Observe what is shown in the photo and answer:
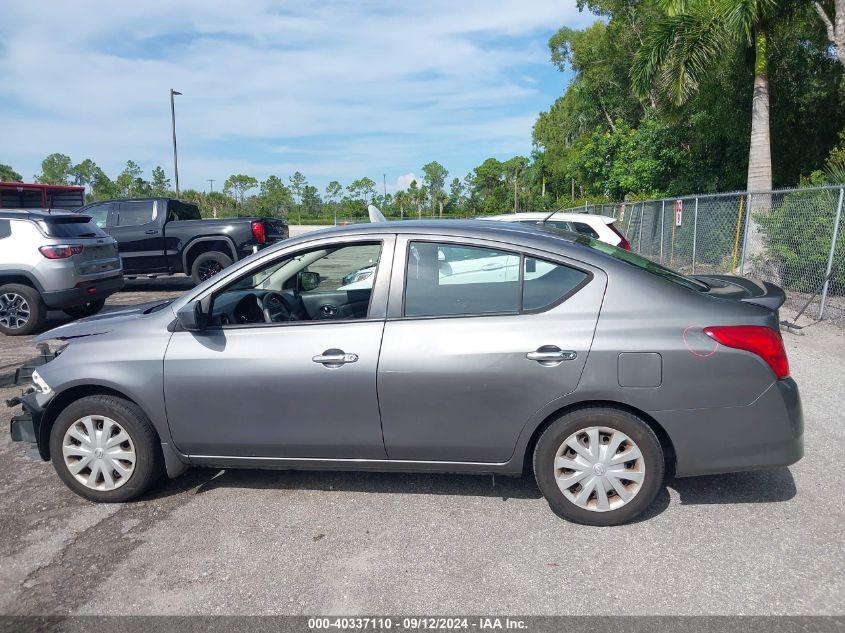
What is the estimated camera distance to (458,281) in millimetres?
3689

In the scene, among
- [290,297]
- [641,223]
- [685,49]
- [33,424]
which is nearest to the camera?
[33,424]

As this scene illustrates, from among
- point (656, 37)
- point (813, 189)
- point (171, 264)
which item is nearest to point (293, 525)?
point (813, 189)

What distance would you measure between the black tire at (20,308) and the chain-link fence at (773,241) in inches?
416

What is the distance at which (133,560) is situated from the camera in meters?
3.33

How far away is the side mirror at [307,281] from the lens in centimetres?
504

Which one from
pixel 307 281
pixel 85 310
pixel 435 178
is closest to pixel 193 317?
pixel 307 281

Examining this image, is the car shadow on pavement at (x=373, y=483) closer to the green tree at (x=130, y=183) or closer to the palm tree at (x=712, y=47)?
the palm tree at (x=712, y=47)

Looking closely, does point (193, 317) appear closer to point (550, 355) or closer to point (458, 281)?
point (458, 281)

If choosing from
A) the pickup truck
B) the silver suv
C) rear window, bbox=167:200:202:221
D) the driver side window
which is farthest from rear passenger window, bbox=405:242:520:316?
rear window, bbox=167:200:202:221

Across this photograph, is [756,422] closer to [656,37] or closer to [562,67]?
[656,37]

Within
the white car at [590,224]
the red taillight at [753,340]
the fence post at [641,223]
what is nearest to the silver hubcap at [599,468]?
the red taillight at [753,340]

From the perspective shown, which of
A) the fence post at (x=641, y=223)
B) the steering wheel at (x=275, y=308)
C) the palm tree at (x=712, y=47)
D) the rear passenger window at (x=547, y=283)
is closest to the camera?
the rear passenger window at (x=547, y=283)

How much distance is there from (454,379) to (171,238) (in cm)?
1148

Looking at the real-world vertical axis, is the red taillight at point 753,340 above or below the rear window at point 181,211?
below
